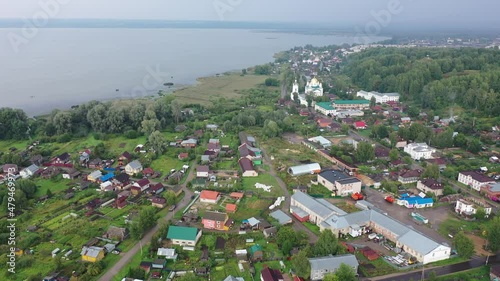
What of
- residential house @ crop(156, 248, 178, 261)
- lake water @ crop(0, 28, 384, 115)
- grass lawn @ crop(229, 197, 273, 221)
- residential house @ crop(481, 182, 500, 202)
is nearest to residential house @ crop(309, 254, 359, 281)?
grass lawn @ crop(229, 197, 273, 221)

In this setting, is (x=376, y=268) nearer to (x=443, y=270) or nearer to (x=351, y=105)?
(x=443, y=270)

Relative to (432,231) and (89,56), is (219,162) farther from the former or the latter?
(89,56)

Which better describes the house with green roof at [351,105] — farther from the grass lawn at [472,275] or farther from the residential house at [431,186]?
the grass lawn at [472,275]

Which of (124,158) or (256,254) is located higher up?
(124,158)

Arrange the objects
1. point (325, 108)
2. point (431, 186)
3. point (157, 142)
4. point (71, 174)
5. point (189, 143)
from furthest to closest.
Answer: point (325, 108), point (189, 143), point (157, 142), point (71, 174), point (431, 186)

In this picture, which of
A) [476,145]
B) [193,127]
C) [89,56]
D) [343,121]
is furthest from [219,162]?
[89,56]

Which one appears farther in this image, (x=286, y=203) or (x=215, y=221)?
(x=286, y=203)

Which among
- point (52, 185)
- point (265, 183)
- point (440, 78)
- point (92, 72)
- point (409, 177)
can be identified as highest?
point (440, 78)

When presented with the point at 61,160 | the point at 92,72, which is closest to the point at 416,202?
the point at 61,160
